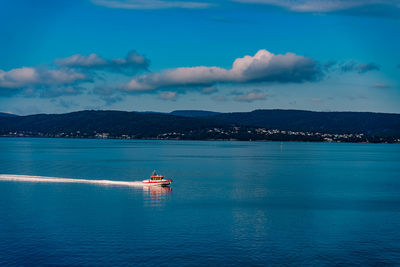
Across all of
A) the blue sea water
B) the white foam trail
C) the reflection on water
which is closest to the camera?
the blue sea water

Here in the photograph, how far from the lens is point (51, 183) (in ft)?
331

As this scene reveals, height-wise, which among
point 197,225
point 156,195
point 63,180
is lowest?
point 197,225

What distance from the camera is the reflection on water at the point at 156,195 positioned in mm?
75500

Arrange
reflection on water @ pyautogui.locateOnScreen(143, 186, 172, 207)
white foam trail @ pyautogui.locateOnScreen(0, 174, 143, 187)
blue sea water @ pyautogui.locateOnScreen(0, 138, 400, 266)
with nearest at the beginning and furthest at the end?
1. blue sea water @ pyautogui.locateOnScreen(0, 138, 400, 266)
2. reflection on water @ pyautogui.locateOnScreen(143, 186, 172, 207)
3. white foam trail @ pyautogui.locateOnScreen(0, 174, 143, 187)

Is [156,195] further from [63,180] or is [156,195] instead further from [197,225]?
[63,180]

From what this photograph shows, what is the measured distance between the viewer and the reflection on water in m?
75.5

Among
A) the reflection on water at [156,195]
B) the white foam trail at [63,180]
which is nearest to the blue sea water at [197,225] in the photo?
the reflection on water at [156,195]

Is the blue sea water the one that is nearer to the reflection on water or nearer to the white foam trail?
the reflection on water

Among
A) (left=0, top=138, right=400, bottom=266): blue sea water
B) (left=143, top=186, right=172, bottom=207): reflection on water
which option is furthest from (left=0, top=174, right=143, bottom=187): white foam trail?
(left=143, top=186, right=172, bottom=207): reflection on water

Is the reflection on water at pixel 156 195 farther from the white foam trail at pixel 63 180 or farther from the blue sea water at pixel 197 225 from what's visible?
the white foam trail at pixel 63 180

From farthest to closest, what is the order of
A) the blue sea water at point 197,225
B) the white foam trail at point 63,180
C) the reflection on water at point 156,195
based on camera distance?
the white foam trail at point 63,180 → the reflection on water at point 156,195 → the blue sea water at point 197,225

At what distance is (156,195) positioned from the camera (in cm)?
8500

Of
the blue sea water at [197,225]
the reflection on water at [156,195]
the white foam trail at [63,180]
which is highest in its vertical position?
the white foam trail at [63,180]

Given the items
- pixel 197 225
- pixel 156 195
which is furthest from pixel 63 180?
pixel 197 225
